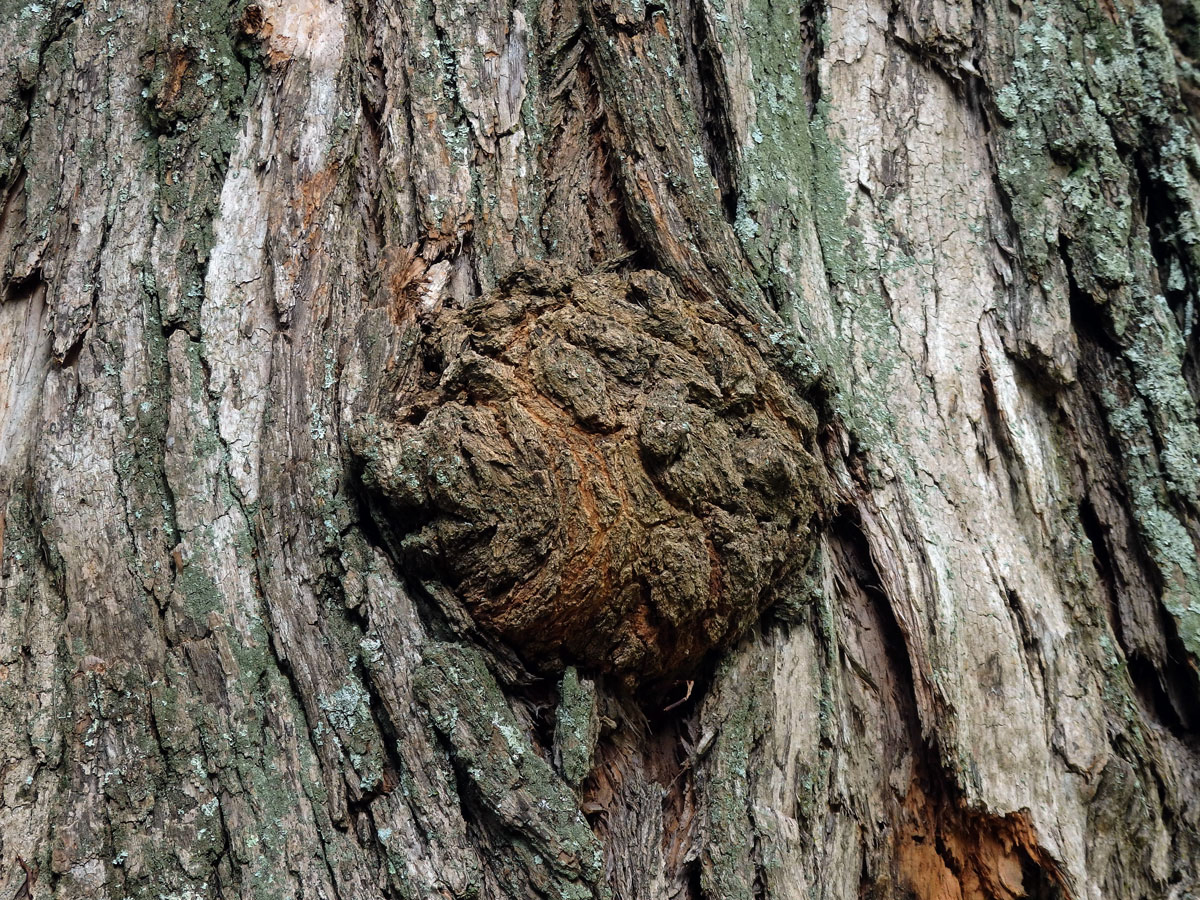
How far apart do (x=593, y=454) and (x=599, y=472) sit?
38 mm

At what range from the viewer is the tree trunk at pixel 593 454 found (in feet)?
5.82

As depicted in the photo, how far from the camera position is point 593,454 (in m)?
1.85

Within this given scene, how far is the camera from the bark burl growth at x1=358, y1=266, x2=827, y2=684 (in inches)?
70.6

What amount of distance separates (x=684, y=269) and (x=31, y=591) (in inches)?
56.4

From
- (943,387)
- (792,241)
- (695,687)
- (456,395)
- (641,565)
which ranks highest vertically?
(792,241)

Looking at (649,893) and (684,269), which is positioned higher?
(684,269)

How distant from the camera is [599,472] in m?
1.83

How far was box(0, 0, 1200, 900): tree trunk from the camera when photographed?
177 centimetres

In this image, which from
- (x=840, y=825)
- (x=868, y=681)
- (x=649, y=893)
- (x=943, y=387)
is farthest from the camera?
(x=943, y=387)

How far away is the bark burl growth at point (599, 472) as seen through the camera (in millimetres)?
1793

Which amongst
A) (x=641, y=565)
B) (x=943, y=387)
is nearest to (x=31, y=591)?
(x=641, y=565)

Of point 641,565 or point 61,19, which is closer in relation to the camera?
point 641,565

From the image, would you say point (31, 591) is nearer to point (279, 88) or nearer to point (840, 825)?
point (279, 88)

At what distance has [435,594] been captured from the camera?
1.83 metres
